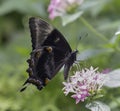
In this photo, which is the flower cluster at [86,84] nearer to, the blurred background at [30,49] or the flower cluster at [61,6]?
the blurred background at [30,49]

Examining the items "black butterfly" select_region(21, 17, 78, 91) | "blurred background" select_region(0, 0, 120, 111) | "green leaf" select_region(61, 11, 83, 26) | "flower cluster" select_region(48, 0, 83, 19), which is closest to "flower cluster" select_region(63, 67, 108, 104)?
"black butterfly" select_region(21, 17, 78, 91)

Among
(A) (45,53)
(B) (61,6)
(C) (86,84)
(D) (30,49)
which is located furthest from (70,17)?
(D) (30,49)

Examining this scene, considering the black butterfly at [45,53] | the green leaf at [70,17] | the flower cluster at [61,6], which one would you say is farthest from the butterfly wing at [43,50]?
the flower cluster at [61,6]

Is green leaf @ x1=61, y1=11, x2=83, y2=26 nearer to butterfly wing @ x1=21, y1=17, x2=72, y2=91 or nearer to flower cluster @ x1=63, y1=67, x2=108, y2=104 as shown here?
butterfly wing @ x1=21, y1=17, x2=72, y2=91

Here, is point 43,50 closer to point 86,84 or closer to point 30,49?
point 86,84

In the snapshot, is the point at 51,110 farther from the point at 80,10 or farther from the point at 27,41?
the point at 27,41
